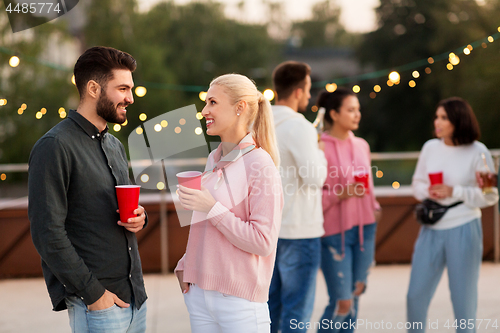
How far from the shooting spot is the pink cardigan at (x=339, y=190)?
104 inches

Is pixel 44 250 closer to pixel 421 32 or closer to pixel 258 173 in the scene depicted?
pixel 258 173

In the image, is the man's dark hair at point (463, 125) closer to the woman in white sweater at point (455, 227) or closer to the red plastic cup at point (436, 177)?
the woman in white sweater at point (455, 227)

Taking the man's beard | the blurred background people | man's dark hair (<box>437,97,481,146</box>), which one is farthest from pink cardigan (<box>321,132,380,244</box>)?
the man's beard

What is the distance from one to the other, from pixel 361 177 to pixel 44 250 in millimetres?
1679

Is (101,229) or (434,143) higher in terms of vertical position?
(434,143)

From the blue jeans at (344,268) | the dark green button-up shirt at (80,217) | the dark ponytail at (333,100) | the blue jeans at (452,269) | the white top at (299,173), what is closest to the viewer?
the dark green button-up shirt at (80,217)

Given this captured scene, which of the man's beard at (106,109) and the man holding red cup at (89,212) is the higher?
the man's beard at (106,109)

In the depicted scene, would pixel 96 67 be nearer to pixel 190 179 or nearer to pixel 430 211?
pixel 190 179

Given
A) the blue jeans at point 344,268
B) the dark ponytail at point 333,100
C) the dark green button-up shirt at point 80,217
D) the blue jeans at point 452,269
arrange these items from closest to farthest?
the dark green button-up shirt at point 80,217 < the blue jeans at point 452,269 < the blue jeans at point 344,268 < the dark ponytail at point 333,100

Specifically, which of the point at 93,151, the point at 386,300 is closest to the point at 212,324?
the point at 93,151

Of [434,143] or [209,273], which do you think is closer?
[209,273]

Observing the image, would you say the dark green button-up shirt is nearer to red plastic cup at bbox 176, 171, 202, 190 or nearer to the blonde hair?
red plastic cup at bbox 176, 171, 202, 190

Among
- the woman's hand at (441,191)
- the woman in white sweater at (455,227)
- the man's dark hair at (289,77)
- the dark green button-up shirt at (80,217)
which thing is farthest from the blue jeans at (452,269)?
the dark green button-up shirt at (80,217)

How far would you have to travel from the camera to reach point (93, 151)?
155 cm
